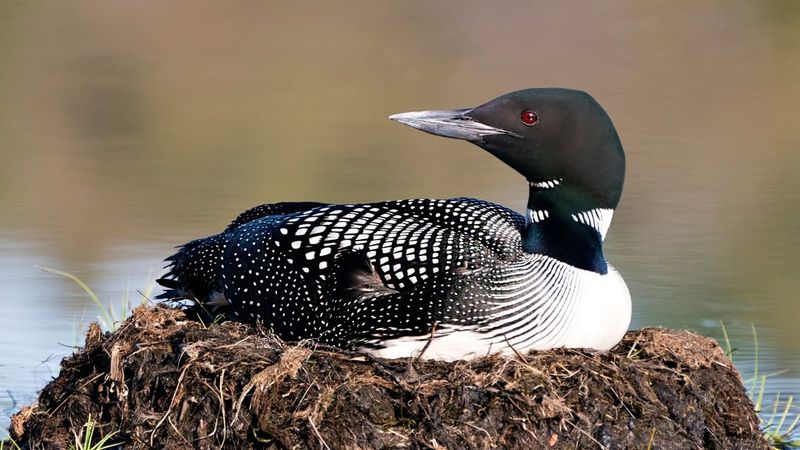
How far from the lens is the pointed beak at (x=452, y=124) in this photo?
197 inches

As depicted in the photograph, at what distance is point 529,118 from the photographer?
4.94m

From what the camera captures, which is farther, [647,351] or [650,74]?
[650,74]

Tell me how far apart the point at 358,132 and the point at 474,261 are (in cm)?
714

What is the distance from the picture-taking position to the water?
7.50m

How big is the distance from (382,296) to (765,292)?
314 centimetres

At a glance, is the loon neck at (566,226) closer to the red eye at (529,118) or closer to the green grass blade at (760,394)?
the red eye at (529,118)

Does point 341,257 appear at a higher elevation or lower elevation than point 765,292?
higher

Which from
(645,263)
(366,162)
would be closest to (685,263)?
(645,263)

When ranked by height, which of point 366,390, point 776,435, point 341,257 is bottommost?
point 776,435

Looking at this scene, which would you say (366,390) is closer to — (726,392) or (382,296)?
(382,296)

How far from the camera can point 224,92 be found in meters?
14.1

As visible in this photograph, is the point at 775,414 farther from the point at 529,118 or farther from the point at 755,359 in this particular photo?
the point at 529,118

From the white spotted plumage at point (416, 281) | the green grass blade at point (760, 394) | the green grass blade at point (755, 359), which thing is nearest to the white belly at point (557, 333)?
the white spotted plumage at point (416, 281)

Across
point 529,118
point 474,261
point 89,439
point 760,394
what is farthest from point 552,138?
point 89,439
